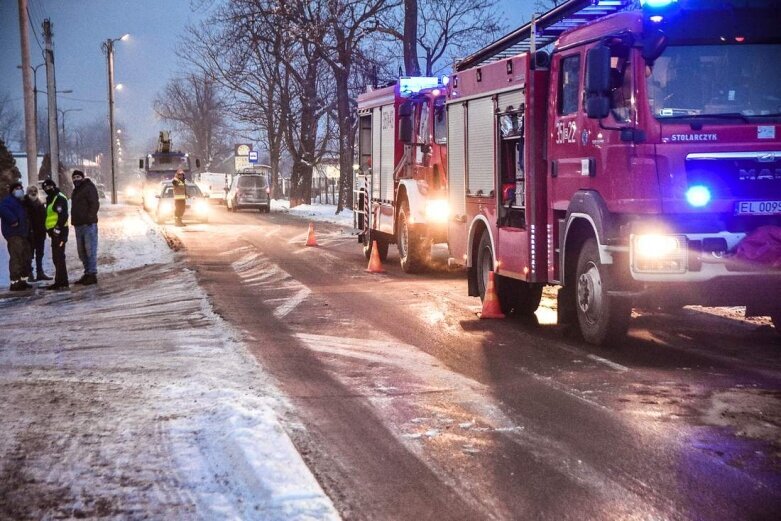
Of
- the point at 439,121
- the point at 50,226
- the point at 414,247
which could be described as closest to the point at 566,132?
the point at 439,121

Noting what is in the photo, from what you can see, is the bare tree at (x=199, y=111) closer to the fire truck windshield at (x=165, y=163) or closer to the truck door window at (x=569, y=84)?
the fire truck windshield at (x=165, y=163)

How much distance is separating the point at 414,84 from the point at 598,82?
10710 millimetres

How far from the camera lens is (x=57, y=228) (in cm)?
1770

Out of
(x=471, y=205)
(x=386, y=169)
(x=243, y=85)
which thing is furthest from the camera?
(x=243, y=85)

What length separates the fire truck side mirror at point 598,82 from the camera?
9.77 meters

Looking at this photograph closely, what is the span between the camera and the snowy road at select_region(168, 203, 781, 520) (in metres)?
5.68

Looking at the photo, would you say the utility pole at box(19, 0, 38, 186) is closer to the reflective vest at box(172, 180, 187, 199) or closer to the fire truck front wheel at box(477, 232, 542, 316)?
the reflective vest at box(172, 180, 187, 199)

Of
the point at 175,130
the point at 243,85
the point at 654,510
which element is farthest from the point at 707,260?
the point at 175,130

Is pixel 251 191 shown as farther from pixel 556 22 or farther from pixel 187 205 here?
pixel 556 22

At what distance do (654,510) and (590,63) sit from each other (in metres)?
5.52

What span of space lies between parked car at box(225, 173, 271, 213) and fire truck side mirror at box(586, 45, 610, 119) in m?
41.7

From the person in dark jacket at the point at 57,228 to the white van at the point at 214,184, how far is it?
43.7m

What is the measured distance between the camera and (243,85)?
187 ft

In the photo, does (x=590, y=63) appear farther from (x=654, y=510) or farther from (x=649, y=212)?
(x=654, y=510)
